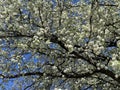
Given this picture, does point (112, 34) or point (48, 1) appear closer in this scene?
point (48, 1)

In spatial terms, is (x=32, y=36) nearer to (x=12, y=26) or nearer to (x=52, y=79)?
(x=12, y=26)

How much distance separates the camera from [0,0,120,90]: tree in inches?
584

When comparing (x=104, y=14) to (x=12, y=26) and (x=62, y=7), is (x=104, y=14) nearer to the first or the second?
(x=62, y=7)

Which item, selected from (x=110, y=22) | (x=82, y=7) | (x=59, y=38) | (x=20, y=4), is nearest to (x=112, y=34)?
(x=110, y=22)

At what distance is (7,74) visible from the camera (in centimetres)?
1612

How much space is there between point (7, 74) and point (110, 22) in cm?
476

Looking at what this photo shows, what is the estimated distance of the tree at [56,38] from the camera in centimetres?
1483

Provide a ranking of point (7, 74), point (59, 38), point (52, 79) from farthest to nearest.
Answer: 1. point (52, 79)
2. point (7, 74)
3. point (59, 38)

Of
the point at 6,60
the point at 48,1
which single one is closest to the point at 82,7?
the point at 48,1

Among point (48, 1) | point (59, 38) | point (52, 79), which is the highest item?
point (48, 1)

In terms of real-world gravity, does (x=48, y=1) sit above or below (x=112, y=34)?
above

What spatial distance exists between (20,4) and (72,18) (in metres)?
2.45

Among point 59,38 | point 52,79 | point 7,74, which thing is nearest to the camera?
point 59,38

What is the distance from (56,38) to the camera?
15375 mm
